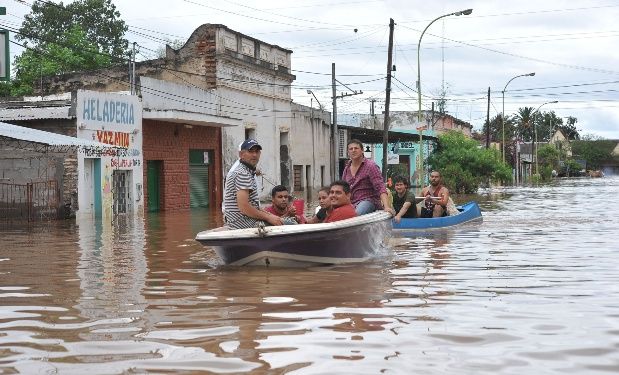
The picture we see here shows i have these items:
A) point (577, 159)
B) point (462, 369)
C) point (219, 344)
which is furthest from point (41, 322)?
point (577, 159)

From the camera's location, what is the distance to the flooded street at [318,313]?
5426mm

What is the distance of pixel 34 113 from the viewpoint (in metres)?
25.8

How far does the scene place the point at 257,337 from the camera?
6195mm

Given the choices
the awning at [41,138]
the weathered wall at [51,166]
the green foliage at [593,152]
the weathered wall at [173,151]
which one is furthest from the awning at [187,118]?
the green foliage at [593,152]

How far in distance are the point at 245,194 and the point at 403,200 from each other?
7.00 meters

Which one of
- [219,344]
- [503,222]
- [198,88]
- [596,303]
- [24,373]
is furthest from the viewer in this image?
[198,88]

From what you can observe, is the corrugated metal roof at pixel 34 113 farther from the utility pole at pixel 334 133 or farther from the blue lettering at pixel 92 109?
the utility pole at pixel 334 133

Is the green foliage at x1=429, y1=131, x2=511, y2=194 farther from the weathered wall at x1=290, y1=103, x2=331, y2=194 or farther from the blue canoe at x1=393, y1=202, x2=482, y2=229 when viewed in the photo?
the blue canoe at x1=393, y1=202, x2=482, y2=229

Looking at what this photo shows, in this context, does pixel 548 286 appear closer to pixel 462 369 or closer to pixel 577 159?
pixel 462 369

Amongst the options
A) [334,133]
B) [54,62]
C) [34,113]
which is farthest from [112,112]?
[54,62]

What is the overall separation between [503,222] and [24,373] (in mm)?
17294

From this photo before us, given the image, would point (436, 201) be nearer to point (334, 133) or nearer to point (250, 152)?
point (250, 152)

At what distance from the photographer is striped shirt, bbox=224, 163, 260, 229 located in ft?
34.4

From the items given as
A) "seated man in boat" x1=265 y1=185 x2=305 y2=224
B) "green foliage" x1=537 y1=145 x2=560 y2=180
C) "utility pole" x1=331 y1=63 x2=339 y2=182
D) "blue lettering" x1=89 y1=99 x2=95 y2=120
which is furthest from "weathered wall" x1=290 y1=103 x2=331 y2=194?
"green foliage" x1=537 y1=145 x2=560 y2=180
